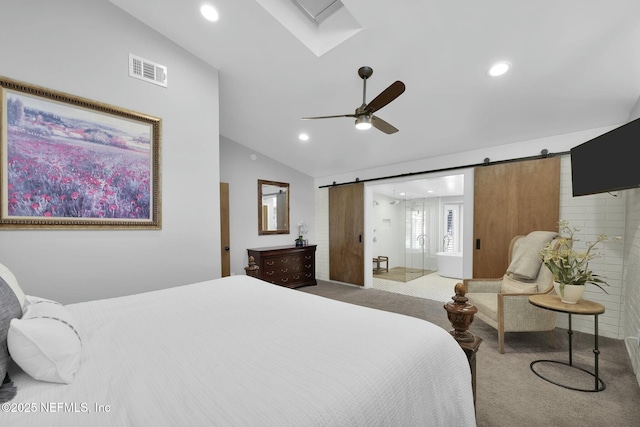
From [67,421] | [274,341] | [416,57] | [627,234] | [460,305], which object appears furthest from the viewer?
[627,234]

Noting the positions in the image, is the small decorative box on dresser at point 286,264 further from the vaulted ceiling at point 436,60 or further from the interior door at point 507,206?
the interior door at point 507,206

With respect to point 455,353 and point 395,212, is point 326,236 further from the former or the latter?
point 455,353

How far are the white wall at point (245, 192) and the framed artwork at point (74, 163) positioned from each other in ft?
6.45

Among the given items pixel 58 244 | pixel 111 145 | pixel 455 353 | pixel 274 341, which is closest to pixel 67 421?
pixel 274 341

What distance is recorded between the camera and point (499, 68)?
232 cm

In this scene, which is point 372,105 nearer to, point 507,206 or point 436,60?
point 436,60

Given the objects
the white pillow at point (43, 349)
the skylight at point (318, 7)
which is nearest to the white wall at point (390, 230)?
the skylight at point (318, 7)

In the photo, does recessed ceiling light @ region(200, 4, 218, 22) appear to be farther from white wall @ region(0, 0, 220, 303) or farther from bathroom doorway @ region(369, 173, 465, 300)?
bathroom doorway @ region(369, 173, 465, 300)

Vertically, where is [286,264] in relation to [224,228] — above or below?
below

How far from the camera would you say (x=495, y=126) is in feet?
10.3

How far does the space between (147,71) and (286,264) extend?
339 centimetres

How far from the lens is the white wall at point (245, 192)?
4.39 m

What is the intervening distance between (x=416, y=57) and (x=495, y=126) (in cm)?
151

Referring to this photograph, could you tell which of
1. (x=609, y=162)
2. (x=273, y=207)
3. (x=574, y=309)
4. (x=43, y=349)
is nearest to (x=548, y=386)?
(x=574, y=309)
